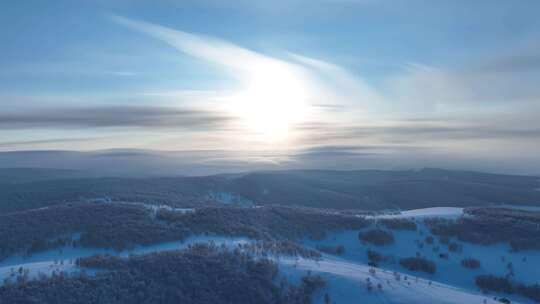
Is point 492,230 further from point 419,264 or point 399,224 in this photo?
point 419,264

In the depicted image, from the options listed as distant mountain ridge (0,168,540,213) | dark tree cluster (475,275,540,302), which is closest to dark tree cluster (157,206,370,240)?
dark tree cluster (475,275,540,302)

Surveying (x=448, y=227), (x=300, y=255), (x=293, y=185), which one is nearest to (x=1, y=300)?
(x=300, y=255)

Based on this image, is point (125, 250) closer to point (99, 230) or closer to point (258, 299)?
point (99, 230)

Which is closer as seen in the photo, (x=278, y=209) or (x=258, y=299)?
(x=258, y=299)

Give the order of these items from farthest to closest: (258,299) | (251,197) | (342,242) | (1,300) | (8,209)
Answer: (251,197)
(8,209)
(342,242)
(258,299)
(1,300)

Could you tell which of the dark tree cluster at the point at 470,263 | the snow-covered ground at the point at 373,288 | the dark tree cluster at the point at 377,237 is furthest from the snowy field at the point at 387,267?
the dark tree cluster at the point at 377,237

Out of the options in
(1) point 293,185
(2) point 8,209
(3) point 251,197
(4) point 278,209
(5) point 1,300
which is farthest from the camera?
(1) point 293,185

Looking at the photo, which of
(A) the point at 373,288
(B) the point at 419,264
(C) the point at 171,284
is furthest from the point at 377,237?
(C) the point at 171,284
